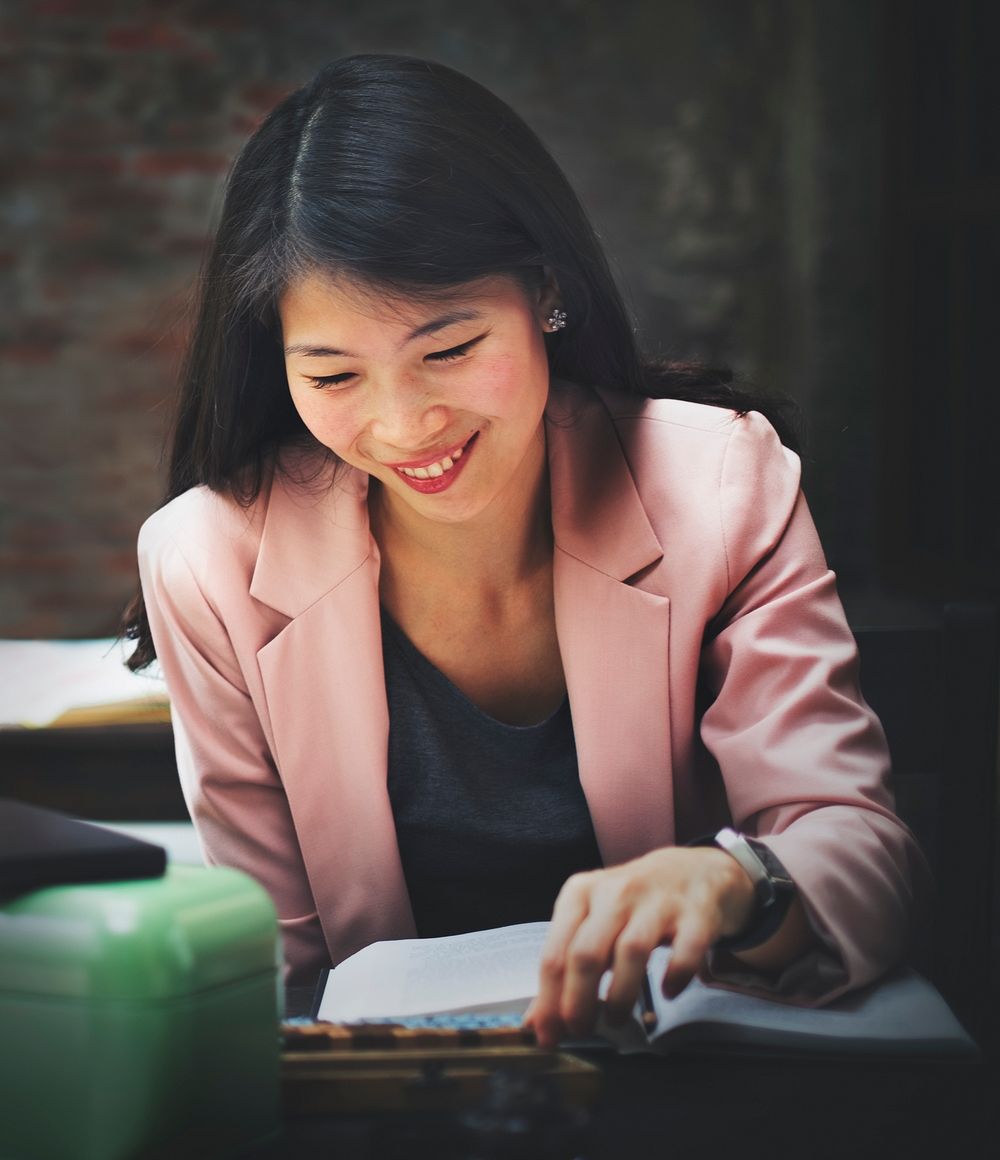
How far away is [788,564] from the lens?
4.14 ft

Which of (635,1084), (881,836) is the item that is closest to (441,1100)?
(635,1084)

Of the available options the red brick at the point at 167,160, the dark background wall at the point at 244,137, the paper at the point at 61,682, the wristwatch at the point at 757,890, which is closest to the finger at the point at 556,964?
the wristwatch at the point at 757,890

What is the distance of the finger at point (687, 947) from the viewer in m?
0.82

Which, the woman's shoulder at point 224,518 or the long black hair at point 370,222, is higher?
the long black hair at point 370,222

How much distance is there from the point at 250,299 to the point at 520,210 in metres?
0.25

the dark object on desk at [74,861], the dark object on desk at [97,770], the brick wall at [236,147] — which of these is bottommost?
the dark object on desk at [97,770]

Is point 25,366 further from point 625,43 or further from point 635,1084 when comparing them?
point 635,1084

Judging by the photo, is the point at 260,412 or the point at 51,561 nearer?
the point at 260,412

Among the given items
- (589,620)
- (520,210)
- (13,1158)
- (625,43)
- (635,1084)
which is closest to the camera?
(13,1158)

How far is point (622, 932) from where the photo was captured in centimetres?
81

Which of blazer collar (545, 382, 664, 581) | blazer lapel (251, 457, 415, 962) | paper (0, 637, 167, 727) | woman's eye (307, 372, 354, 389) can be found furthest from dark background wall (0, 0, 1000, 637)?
woman's eye (307, 372, 354, 389)

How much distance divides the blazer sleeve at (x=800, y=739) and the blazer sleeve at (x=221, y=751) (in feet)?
1.43

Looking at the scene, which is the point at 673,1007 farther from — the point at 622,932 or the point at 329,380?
the point at 329,380

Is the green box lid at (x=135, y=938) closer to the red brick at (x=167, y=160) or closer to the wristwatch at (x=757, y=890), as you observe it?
the wristwatch at (x=757, y=890)
